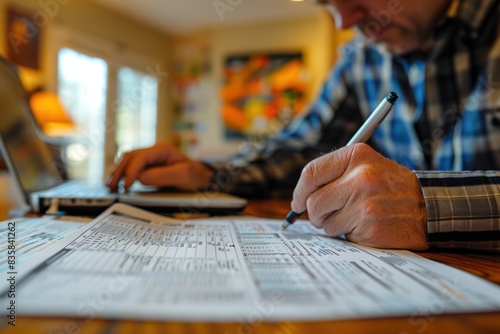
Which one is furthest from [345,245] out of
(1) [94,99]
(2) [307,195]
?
(1) [94,99]

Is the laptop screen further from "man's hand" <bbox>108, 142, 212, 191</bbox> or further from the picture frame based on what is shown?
the picture frame

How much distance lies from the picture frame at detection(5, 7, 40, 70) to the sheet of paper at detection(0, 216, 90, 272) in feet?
8.83

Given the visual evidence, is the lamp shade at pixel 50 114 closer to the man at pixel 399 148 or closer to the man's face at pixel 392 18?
the man at pixel 399 148

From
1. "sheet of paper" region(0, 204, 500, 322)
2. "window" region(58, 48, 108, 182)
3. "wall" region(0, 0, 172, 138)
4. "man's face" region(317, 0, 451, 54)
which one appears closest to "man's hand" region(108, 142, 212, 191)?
"sheet of paper" region(0, 204, 500, 322)

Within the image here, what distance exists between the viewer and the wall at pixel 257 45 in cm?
368

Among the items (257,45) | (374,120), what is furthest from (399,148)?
(257,45)

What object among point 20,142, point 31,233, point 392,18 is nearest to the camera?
point 31,233

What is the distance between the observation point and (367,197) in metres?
0.37

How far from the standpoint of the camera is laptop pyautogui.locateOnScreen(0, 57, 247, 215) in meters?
0.51

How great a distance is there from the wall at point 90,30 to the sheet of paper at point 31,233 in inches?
106

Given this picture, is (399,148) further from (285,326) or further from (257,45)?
(257,45)

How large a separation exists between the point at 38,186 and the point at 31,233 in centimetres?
30

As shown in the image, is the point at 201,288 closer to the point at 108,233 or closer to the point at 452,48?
the point at 108,233

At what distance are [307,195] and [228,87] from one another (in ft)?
12.3
